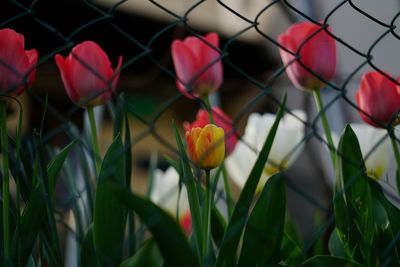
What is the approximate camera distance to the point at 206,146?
0.55 metres

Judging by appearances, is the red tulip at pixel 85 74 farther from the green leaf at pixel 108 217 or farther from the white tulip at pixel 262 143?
the white tulip at pixel 262 143

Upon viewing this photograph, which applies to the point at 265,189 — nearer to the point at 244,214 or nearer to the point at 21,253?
the point at 244,214

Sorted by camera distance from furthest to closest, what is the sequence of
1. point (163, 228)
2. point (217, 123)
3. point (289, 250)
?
point (217, 123), point (289, 250), point (163, 228)

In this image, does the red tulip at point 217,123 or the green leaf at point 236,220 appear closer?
the green leaf at point 236,220

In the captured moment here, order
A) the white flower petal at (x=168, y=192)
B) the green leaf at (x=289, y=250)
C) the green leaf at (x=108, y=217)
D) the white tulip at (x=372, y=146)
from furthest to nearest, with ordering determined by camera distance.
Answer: the white flower petal at (x=168, y=192) → the white tulip at (x=372, y=146) → the green leaf at (x=289, y=250) → the green leaf at (x=108, y=217)

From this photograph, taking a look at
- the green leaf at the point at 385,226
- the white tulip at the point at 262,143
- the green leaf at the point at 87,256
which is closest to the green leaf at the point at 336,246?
the green leaf at the point at 385,226

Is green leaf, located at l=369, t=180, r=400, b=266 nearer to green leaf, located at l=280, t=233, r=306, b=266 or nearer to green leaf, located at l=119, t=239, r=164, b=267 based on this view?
green leaf, located at l=280, t=233, r=306, b=266

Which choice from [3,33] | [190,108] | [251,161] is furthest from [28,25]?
[3,33]

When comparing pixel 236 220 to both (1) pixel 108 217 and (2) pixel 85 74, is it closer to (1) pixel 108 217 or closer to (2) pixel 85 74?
(1) pixel 108 217

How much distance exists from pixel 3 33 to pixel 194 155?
0.20m

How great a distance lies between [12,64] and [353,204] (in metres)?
0.34

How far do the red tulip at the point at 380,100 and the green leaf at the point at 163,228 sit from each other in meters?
0.31

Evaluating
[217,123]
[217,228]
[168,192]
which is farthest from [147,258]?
[168,192]

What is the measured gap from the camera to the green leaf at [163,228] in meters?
0.40
